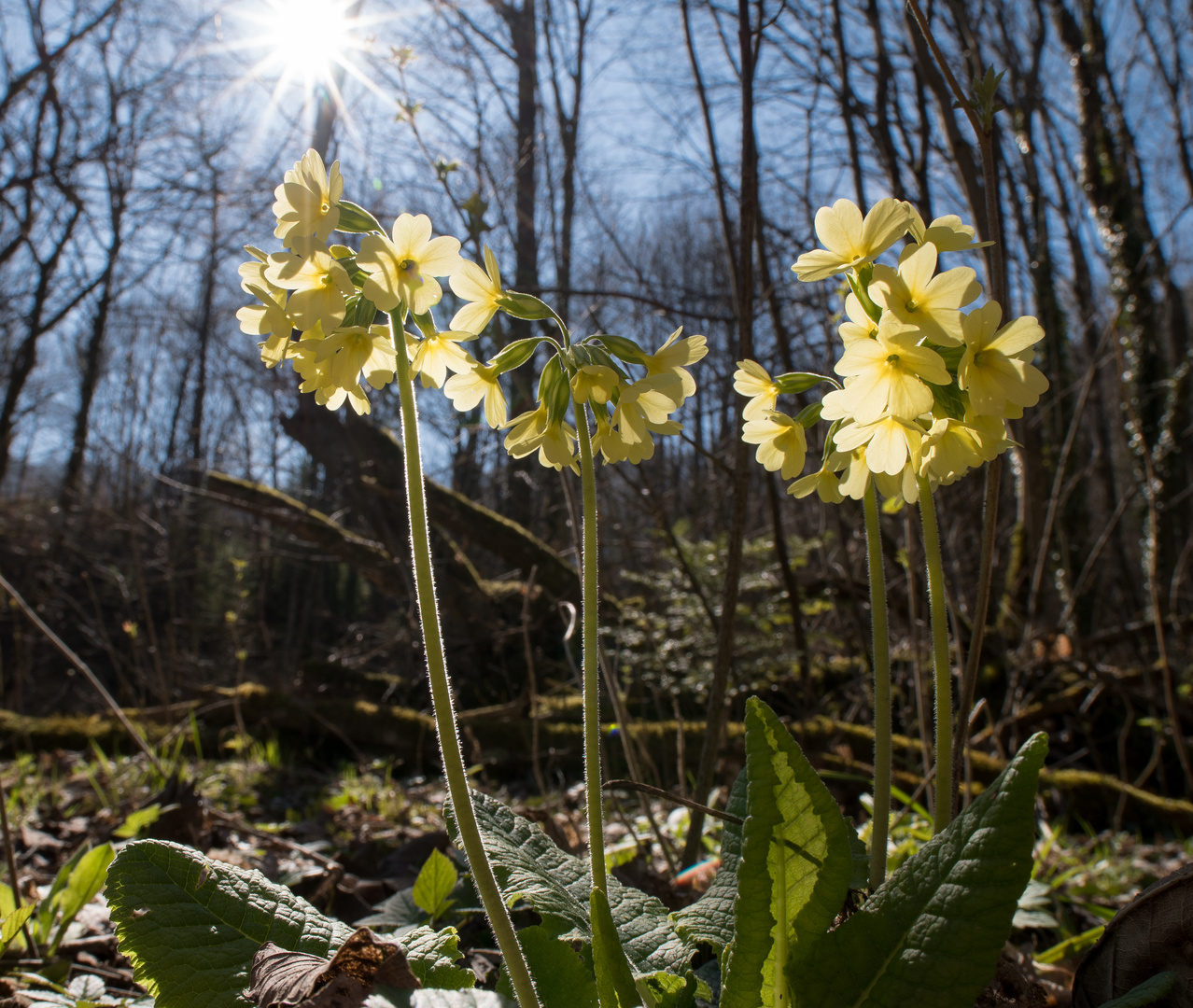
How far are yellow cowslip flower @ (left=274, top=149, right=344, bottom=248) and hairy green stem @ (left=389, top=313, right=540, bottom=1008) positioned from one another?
181 mm

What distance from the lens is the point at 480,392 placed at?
122 centimetres

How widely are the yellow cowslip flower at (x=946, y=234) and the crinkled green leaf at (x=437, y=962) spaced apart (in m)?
1.21

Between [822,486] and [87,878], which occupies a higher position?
[822,486]

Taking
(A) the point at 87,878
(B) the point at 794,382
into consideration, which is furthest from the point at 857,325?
(A) the point at 87,878

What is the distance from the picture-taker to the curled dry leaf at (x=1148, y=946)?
1021 mm

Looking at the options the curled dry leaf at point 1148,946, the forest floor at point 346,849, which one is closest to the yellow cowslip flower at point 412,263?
the forest floor at point 346,849

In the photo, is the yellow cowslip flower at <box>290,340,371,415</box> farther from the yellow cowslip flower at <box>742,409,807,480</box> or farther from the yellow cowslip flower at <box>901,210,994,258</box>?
the yellow cowslip flower at <box>901,210,994,258</box>

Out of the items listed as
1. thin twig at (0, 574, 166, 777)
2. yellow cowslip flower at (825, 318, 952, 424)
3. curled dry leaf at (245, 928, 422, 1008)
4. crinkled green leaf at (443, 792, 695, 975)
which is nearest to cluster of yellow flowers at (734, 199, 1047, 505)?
yellow cowslip flower at (825, 318, 952, 424)

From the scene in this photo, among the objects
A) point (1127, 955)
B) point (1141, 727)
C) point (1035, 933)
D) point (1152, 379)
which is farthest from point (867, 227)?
point (1152, 379)

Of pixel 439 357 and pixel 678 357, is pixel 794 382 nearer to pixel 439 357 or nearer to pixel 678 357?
pixel 678 357

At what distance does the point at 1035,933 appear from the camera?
6.84 ft

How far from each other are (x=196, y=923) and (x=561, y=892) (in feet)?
1.71

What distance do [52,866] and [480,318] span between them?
2663 millimetres

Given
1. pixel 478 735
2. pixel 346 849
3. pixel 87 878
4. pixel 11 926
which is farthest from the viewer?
pixel 478 735
